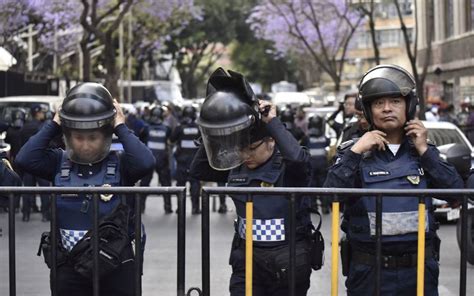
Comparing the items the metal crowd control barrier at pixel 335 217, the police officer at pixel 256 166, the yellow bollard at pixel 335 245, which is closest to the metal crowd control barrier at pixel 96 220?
the metal crowd control barrier at pixel 335 217

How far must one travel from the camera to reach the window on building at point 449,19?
1572 inches

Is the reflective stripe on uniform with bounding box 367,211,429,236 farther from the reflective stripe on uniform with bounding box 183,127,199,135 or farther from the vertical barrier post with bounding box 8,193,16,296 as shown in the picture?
the reflective stripe on uniform with bounding box 183,127,199,135

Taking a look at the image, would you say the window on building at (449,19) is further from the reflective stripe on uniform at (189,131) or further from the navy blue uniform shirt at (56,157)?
the navy blue uniform shirt at (56,157)

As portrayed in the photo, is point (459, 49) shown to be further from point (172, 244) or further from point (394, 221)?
point (394, 221)

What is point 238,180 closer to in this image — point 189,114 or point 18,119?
point 189,114

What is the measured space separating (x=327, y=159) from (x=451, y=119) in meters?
10.3

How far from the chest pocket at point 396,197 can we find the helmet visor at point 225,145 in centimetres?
61

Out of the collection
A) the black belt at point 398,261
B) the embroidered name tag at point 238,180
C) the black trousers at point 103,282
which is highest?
the embroidered name tag at point 238,180

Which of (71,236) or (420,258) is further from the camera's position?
(71,236)

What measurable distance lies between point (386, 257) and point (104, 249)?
1360 mm

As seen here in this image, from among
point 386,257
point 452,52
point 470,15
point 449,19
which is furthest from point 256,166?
point 449,19

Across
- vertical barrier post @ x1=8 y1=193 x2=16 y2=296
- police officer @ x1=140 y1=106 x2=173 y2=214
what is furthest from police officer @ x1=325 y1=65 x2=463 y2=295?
police officer @ x1=140 y1=106 x2=173 y2=214

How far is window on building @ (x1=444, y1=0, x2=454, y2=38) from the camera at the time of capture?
3994 centimetres

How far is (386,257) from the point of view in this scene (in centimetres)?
523
